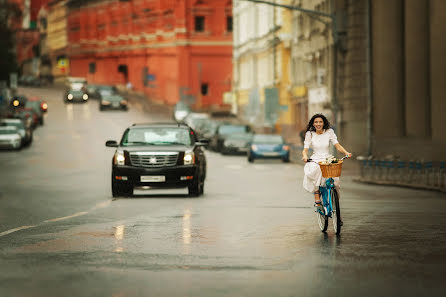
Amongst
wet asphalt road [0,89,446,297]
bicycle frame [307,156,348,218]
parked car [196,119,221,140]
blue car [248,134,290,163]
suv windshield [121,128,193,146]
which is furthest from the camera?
parked car [196,119,221,140]

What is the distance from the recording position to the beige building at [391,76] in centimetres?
4191

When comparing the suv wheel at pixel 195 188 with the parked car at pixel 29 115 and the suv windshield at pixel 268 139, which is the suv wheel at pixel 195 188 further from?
the parked car at pixel 29 115

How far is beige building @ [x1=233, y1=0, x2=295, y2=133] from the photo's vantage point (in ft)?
232

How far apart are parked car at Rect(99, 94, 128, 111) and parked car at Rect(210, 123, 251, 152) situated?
35444mm

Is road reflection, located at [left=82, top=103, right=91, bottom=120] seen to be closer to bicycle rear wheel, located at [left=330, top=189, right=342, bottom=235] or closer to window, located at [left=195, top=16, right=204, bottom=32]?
window, located at [left=195, top=16, right=204, bottom=32]

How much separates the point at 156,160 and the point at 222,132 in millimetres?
35644

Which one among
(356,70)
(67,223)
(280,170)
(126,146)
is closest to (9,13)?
(356,70)

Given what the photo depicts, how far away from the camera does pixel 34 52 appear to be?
16512cm

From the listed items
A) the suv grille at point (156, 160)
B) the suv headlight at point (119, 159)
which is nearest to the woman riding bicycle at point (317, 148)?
Answer: the suv grille at point (156, 160)

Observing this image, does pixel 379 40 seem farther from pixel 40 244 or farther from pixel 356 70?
pixel 40 244

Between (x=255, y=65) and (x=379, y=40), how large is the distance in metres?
36.9

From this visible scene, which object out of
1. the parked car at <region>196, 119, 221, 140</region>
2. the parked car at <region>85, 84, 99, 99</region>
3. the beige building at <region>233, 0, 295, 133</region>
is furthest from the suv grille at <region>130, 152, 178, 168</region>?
the parked car at <region>85, 84, 99, 99</region>

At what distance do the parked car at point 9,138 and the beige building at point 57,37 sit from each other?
75248 mm

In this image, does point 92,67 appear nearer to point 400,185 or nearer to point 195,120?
point 195,120
